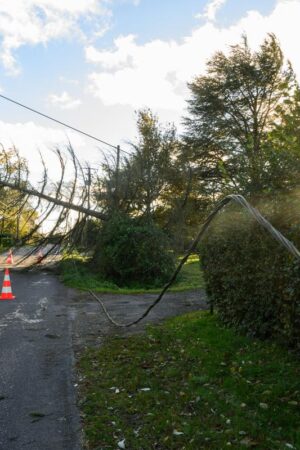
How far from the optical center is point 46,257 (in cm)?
2180

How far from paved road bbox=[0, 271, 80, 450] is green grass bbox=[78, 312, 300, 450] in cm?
26

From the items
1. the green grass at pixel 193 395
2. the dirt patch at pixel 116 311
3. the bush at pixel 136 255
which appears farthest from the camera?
the bush at pixel 136 255

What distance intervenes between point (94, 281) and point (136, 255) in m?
1.92

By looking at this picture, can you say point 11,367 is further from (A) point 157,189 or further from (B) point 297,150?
(A) point 157,189

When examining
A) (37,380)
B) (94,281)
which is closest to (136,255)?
(94,281)

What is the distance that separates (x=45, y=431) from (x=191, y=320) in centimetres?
539

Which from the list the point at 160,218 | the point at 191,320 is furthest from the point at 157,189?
the point at 191,320

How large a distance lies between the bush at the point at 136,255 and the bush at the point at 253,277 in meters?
8.27

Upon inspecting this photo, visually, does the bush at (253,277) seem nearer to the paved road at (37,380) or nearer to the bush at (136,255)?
the paved road at (37,380)

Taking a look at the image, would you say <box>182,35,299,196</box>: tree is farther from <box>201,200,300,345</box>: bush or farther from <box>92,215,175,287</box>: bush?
<box>201,200,300,345</box>: bush

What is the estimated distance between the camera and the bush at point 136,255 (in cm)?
1761

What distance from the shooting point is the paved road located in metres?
4.36

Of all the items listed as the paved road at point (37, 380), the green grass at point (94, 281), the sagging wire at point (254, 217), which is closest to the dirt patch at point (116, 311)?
the paved road at point (37, 380)

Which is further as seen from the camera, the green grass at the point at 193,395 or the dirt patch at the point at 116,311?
the dirt patch at the point at 116,311
